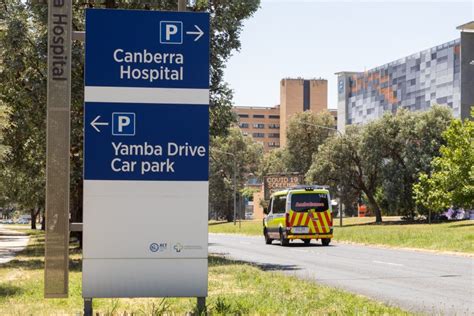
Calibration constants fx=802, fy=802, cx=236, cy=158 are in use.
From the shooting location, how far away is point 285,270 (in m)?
20.1

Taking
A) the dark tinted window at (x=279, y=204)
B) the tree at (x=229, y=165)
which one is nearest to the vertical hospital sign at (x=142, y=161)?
the dark tinted window at (x=279, y=204)

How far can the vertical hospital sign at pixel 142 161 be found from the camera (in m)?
8.32

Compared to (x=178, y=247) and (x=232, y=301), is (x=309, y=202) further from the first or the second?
(x=178, y=247)

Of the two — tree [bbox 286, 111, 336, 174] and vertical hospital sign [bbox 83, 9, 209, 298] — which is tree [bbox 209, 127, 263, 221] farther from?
vertical hospital sign [bbox 83, 9, 209, 298]

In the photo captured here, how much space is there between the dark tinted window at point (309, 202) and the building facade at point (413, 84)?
60921 mm

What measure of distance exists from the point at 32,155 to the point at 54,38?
66.5ft

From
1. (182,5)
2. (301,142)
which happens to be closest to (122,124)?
(182,5)

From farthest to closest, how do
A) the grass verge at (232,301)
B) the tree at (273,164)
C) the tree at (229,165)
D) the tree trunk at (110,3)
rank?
the tree at (273,164)
the tree at (229,165)
the tree trunk at (110,3)
the grass verge at (232,301)

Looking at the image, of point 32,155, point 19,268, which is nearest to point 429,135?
point 32,155

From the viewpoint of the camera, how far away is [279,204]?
3678 centimetres

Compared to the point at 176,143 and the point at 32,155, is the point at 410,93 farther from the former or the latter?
the point at 176,143

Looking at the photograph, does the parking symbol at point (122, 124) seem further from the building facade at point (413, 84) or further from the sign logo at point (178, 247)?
the building facade at point (413, 84)

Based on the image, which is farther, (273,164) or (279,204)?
(273,164)

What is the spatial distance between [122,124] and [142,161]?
0.45m
